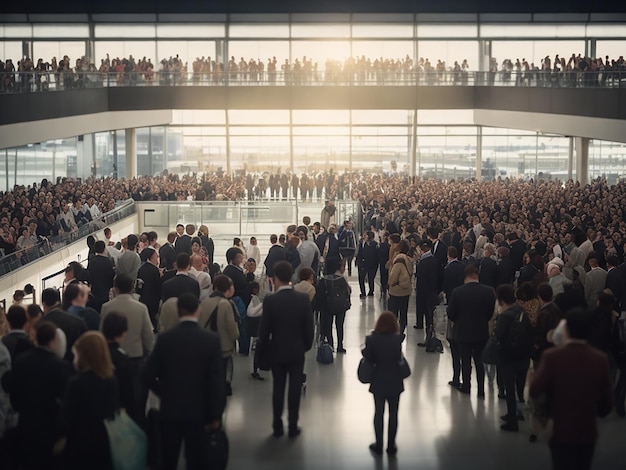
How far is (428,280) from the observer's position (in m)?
15.4

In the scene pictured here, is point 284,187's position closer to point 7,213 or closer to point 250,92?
point 250,92

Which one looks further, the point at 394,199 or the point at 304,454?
the point at 394,199

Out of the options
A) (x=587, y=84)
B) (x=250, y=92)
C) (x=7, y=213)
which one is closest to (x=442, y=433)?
(x=7, y=213)

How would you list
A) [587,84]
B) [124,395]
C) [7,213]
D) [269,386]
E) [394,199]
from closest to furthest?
[124,395] < [269,386] < [7,213] < [394,199] < [587,84]

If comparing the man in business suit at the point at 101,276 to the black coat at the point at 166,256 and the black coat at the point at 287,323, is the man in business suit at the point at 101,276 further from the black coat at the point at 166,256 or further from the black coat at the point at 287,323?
the black coat at the point at 287,323

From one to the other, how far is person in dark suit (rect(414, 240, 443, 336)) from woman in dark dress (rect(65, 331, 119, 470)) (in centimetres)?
837

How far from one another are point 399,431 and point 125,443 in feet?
13.3

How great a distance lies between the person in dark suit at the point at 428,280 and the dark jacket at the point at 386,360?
18.3ft

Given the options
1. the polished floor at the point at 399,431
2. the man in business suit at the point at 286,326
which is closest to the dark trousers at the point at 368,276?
the polished floor at the point at 399,431

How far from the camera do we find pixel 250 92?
48.0m

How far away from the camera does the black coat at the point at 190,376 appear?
777cm

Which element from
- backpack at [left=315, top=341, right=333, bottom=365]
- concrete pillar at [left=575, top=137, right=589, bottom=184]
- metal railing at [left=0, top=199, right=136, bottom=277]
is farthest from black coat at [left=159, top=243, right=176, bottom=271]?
concrete pillar at [left=575, top=137, right=589, bottom=184]

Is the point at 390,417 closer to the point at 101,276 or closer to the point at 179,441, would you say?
the point at 179,441

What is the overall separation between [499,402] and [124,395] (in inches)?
207
